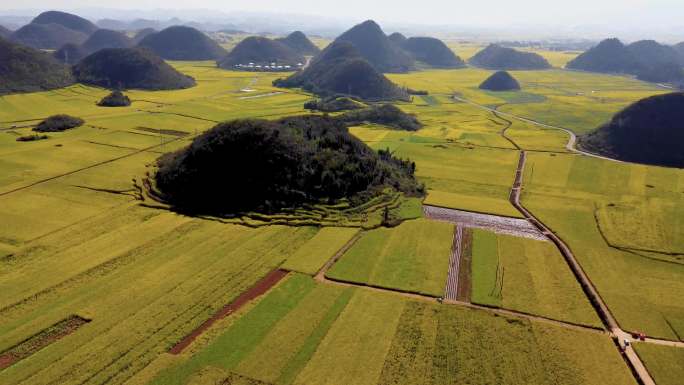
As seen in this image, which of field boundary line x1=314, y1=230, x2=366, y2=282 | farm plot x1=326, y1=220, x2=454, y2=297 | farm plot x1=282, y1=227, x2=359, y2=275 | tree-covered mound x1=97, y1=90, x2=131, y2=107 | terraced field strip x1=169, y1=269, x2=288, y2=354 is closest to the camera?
terraced field strip x1=169, y1=269, x2=288, y2=354

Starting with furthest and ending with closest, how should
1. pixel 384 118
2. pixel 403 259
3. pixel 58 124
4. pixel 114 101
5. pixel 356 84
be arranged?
pixel 356 84
pixel 114 101
pixel 384 118
pixel 58 124
pixel 403 259

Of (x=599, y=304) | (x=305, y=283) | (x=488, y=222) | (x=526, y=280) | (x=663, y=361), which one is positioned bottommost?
(x=305, y=283)

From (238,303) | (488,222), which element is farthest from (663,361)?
(238,303)

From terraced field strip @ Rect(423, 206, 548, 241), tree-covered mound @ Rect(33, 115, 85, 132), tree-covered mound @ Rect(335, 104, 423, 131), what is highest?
tree-covered mound @ Rect(335, 104, 423, 131)

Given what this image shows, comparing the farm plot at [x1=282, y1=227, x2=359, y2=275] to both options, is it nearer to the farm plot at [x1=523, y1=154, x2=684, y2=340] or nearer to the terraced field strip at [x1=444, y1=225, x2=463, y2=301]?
the terraced field strip at [x1=444, y1=225, x2=463, y2=301]

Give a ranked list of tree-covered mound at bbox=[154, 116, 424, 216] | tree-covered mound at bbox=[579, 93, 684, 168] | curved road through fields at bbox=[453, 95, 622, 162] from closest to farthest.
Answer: tree-covered mound at bbox=[154, 116, 424, 216]
tree-covered mound at bbox=[579, 93, 684, 168]
curved road through fields at bbox=[453, 95, 622, 162]

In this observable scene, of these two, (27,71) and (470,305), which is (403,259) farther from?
(27,71)

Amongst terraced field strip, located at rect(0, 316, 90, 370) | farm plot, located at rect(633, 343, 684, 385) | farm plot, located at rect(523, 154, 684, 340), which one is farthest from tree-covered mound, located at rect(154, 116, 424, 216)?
farm plot, located at rect(633, 343, 684, 385)
